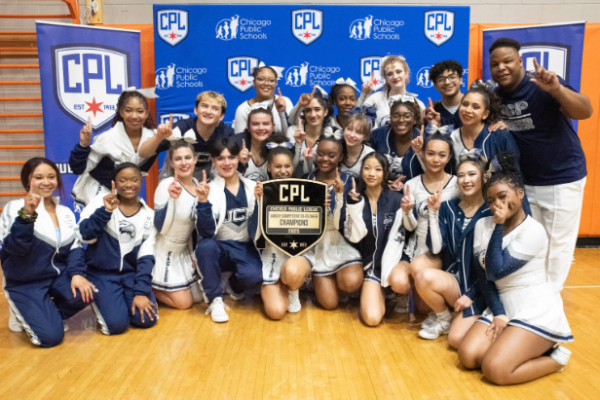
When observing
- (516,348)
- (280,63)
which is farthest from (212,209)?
(280,63)

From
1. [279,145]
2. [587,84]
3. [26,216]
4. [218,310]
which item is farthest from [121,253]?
[587,84]

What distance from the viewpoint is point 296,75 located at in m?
5.76

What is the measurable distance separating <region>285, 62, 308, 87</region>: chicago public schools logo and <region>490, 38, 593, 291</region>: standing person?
8.83 feet

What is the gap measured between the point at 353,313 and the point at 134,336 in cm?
155

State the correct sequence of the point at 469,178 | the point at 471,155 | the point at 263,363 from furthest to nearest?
the point at 471,155
the point at 469,178
the point at 263,363

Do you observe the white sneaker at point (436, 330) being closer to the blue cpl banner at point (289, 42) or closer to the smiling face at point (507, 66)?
the smiling face at point (507, 66)

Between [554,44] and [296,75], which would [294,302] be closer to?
[296,75]

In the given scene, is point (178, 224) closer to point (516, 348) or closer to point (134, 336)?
point (134, 336)

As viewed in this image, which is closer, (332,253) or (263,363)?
(263,363)

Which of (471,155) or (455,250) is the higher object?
(471,155)

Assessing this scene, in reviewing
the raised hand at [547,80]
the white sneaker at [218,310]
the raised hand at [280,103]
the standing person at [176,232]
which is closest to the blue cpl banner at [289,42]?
the raised hand at [280,103]

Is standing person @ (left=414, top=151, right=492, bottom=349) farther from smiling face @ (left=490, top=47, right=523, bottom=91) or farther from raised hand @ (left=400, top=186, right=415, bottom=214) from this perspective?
smiling face @ (left=490, top=47, right=523, bottom=91)

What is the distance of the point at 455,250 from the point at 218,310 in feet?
5.57

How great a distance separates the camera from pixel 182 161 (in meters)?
3.55
